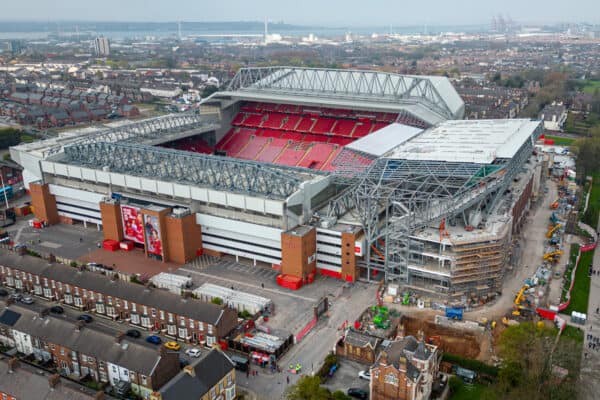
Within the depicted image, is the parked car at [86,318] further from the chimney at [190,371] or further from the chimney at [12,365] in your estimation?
the chimney at [190,371]

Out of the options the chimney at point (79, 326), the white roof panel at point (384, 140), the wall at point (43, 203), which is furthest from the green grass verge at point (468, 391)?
the wall at point (43, 203)

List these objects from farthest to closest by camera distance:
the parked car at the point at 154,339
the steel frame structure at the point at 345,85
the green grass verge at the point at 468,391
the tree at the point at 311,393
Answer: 1. the steel frame structure at the point at 345,85
2. the parked car at the point at 154,339
3. the green grass verge at the point at 468,391
4. the tree at the point at 311,393

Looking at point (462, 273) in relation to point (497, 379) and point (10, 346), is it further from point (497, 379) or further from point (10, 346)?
point (10, 346)

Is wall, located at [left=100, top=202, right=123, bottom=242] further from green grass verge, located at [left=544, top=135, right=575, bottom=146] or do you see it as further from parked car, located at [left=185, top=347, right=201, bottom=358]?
green grass verge, located at [left=544, top=135, right=575, bottom=146]

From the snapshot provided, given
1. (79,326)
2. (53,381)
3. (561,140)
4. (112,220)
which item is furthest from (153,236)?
(561,140)

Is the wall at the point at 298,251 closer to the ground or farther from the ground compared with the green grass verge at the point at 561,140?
farther from the ground

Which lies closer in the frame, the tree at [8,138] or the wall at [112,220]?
the wall at [112,220]
